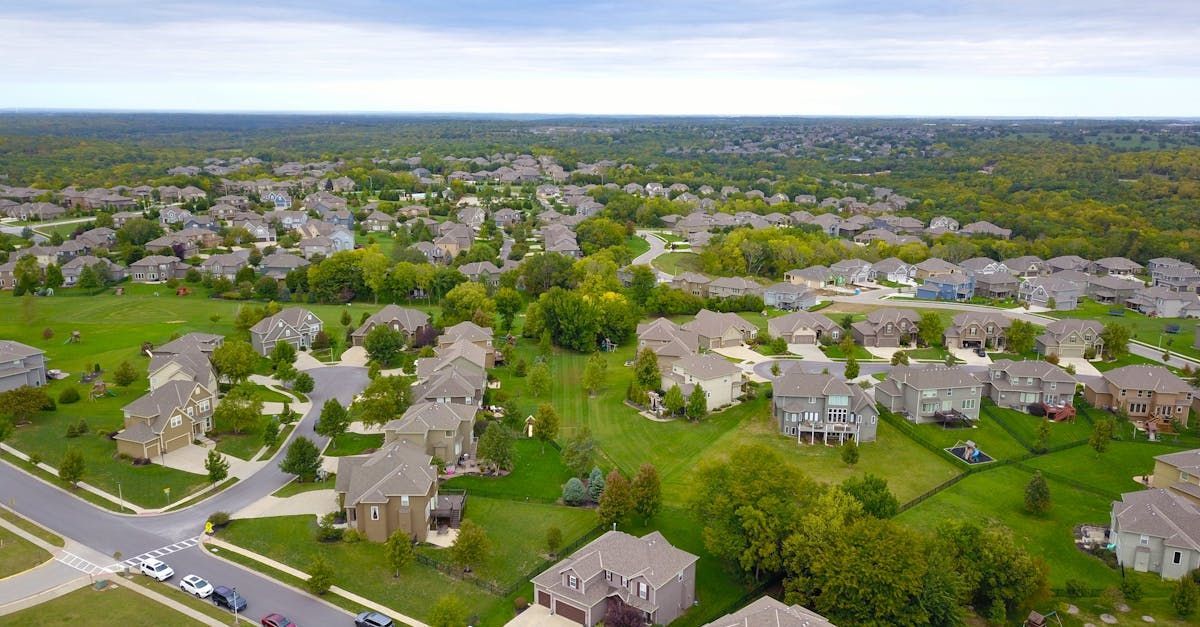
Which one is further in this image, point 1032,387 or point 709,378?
point 1032,387

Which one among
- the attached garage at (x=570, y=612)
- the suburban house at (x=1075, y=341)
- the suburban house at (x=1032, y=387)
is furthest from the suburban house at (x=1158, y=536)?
→ the suburban house at (x=1075, y=341)

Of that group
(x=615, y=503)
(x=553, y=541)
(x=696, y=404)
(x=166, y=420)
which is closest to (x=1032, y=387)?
(x=696, y=404)

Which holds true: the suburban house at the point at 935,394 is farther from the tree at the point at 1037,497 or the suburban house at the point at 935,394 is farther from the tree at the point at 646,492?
the tree at the point at 646,492

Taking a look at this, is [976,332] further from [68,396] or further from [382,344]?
[68,396]

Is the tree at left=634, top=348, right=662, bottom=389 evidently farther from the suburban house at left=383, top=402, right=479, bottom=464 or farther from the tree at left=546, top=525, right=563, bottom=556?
the tree at left=546, top=525, right=563, bottom=556

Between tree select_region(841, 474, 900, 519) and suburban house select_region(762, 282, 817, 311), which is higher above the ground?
tree select_region(841, 474, 900, 519)

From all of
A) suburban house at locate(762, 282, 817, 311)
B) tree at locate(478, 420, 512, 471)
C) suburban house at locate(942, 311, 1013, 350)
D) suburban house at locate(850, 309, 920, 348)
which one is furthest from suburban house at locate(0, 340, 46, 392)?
suburban house at locate(942, 311, 1013, 350)
